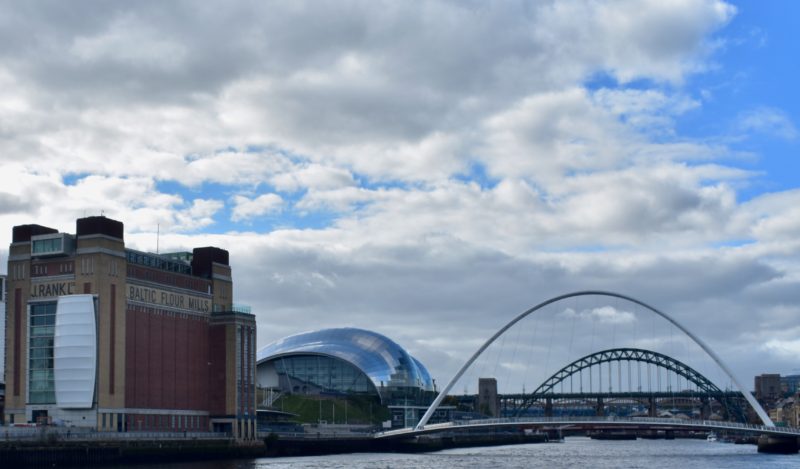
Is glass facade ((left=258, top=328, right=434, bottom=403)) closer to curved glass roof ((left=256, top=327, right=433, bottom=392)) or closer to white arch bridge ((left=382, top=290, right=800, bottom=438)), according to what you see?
curved glass roof ((left=256, top=327, right=433, bottom=392))

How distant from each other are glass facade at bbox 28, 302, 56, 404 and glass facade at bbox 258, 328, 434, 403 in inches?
3259

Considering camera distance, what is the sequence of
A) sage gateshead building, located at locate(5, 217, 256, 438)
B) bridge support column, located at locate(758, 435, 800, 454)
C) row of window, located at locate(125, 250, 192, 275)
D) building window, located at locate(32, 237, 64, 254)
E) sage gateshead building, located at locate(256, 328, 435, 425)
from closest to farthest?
sage gateshead building, located at locate(5, 217, 256, 438)
building window, located at locate(32, 237, 64, 254)
row of window, located at locate(125, 250, 192, 275)
bridge support column, located at locate(758, 435, 800, 454)
sage gateshead building, located at locate(256, 328, 435, 425)

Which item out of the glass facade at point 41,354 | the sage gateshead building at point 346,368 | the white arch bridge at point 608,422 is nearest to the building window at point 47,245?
the glass facade at point 41,354

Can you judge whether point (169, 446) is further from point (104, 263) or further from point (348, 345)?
point (348, 345)

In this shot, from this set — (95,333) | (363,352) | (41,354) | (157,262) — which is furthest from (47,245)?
(363,352)

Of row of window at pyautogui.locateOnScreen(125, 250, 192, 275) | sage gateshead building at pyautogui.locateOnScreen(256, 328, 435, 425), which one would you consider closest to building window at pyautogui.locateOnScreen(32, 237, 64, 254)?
row of window at pyautogui.locateOnScreen(125, 250, 192, 275)

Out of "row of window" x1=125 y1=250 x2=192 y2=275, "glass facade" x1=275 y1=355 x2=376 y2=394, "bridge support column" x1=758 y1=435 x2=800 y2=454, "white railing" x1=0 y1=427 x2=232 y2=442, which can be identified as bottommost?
"bridge support column" x1=758 y1=435 x2=800 y2=454

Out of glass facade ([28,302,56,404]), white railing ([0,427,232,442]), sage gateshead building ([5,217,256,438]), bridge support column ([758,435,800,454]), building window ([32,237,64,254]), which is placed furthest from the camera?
bridge support column ([758,435,800,454])

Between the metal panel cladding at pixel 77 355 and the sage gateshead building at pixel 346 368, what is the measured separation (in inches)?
3186

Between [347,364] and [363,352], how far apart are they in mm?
3492

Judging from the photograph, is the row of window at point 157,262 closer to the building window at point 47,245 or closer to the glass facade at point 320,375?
the building window at point 47,245

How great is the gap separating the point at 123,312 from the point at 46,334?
7602 mm

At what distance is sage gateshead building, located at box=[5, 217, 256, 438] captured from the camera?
106000 mm

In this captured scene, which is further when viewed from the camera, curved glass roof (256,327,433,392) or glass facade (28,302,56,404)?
curved glass roof (256,327,433,392)
